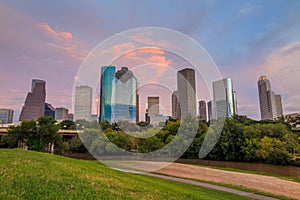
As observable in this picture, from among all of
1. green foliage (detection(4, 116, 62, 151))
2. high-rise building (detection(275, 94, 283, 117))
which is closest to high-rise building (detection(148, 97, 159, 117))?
green foliage (detection(4, 116, 62, 151))

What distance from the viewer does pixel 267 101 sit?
189875mm

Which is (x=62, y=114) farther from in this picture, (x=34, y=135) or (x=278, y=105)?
(x=278, y=105)

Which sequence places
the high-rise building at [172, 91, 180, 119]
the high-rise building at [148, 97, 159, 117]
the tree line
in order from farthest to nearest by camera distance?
1. the tree line
2. the high-rise building at [148, 97, 159, 117]
3. the high-rise building at [172, 91, 180, 119]

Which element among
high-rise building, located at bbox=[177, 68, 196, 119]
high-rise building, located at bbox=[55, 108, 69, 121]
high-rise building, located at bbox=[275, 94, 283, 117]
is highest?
high-rise building, located at bbox=[275, 94, 283, 117]

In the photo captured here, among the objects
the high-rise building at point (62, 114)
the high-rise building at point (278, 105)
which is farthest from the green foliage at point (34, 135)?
the high-rise building at point (278, 105)

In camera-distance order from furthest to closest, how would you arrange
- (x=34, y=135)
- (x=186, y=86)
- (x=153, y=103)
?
(x=34, y=135) → (x=153, y=103) → (x=186, y=86)

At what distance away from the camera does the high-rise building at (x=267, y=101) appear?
7141 inches

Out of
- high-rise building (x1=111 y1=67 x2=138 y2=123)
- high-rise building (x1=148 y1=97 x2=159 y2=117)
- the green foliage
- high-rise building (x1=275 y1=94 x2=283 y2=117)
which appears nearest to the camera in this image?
high-rise building (x1=111 y1=67 x2=138 y2=123)

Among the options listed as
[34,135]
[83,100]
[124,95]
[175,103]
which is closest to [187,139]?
[175,103]

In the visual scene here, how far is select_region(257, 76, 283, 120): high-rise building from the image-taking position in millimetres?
181375

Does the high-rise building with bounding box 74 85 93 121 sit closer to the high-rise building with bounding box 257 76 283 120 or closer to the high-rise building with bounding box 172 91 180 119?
the high-rise building with bounding box 172 91 180 119

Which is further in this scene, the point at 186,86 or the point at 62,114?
the point at 62,114

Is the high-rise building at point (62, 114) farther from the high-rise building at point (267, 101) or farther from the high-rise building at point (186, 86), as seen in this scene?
the high-rise building at point (267, 101)

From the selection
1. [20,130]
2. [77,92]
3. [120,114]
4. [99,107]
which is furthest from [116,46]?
[20,130]
